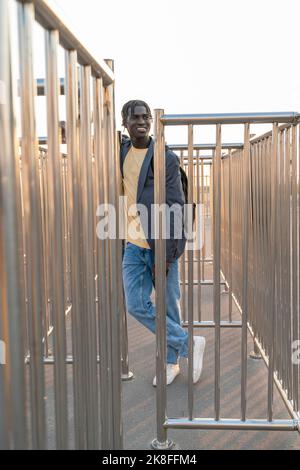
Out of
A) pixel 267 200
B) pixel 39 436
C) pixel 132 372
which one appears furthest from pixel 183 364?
pixel 39 436

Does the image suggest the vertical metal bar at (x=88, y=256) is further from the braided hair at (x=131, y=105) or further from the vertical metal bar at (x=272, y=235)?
the braided hair at (x=131, y=105)

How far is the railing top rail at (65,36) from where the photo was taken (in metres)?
0.99

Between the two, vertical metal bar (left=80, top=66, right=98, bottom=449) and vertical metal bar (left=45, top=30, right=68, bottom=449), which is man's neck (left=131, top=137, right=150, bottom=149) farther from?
vertical metal bar (left=45, top=30, right=68, bottom=449)

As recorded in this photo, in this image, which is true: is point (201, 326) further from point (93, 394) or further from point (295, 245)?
point (93, 394)

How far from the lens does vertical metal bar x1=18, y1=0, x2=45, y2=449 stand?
2.95 feet

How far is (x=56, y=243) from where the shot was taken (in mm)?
1113

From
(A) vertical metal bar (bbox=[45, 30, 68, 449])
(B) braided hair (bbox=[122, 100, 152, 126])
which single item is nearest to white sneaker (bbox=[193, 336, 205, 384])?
(B) braided hair (bbox=[122, 100, 152, 126])

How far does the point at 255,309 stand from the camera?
147 inches

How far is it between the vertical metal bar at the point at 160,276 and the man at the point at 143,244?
0.66 metres

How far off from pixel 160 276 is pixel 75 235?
125cm

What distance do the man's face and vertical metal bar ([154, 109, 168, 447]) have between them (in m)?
0.98

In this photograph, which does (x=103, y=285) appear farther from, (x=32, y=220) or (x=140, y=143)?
(x=140, y=143)

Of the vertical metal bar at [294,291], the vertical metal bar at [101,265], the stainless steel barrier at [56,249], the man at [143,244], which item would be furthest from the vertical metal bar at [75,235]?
the man at [143,244]

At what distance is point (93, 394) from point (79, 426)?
0.44ft
